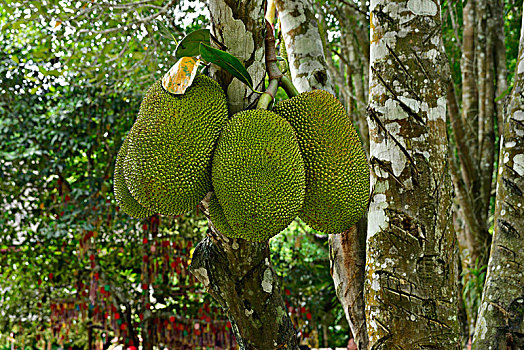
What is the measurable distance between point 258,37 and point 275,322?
1.54 feet

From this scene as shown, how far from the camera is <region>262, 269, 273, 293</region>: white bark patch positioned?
0.80 metres

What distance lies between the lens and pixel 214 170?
64 cm

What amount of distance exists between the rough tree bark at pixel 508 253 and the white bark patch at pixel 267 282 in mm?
565

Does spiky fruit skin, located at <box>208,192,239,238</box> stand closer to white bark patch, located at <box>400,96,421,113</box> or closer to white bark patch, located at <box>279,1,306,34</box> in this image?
white bark patch, located at <box>400,96,421,113</box>

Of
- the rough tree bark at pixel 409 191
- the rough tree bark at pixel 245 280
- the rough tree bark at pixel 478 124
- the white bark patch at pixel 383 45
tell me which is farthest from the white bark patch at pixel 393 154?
the rough tree bark at pixel 478 124

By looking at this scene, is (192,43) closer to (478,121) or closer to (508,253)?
(508,253)

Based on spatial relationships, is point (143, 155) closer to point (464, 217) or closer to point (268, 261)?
point (268, 261)

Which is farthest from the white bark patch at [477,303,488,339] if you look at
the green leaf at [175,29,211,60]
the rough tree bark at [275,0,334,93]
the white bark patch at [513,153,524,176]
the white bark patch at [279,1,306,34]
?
the green leaf at [175,29,211,60]

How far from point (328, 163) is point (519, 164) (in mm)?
695

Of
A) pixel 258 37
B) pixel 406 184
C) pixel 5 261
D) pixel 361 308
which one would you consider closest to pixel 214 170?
pixel 258 37

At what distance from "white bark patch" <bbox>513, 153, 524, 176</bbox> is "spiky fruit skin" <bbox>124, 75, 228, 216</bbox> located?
0.82m

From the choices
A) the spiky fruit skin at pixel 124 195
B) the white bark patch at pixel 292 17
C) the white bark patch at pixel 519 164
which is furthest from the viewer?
the white bark patch at pixel 519 164

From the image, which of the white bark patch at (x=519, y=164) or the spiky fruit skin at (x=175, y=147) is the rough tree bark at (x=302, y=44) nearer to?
the spiky fruit skin at (x=175, y=147)

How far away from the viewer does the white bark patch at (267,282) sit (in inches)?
31.6
